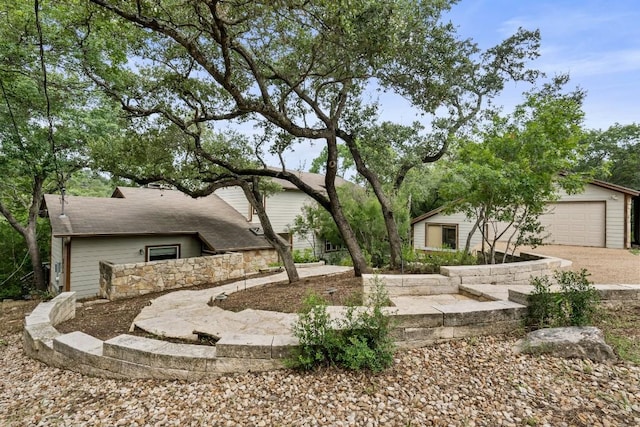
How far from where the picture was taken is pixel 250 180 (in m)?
8.01

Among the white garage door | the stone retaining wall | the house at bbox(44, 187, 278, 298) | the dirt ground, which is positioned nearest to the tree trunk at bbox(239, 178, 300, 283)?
the dirt ground

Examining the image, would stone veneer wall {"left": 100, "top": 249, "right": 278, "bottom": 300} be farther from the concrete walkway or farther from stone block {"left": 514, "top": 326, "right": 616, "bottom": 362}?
stone block {"left": 514, "top": 326, "right": 616, "bottom": 362}

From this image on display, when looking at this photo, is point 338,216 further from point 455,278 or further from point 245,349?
point 245,349

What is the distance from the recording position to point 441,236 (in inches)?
581

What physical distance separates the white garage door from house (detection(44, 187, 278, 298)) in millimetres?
10952

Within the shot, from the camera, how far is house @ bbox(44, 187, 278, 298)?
891cm

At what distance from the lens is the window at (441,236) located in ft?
46.7

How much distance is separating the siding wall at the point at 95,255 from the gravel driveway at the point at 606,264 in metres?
11.4

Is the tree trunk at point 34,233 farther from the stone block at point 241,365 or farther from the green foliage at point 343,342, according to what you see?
the green foliage at point 343,342

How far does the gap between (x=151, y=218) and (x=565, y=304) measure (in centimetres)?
1172

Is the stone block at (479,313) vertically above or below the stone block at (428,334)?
above

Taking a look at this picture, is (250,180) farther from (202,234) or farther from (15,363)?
(15,363)

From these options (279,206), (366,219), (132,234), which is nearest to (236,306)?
(132,234)

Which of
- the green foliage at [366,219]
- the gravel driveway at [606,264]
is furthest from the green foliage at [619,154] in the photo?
the green foliage at [366,219]
